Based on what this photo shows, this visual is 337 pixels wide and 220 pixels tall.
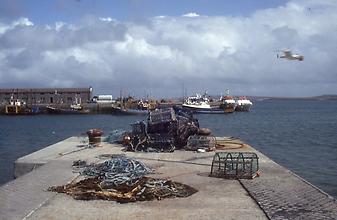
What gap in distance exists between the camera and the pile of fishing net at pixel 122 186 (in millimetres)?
9672

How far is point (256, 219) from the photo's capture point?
8086 mm

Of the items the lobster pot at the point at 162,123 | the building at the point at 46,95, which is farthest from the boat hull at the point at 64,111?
the lobster pot at the point at 162,123

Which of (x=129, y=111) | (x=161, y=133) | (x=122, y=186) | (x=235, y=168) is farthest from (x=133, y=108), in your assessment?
(x=122, y=186)

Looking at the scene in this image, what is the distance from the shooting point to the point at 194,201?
368 inches

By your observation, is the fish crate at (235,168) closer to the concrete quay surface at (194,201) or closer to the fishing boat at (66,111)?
the concrete quay surface at (194,201)

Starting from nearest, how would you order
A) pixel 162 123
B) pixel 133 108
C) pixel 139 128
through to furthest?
pixel 162 123 → pixel 139 128 → pixel 133 108

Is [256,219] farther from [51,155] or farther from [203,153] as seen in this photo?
[51,155]

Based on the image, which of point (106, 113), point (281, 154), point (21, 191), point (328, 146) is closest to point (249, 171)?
point (21, 191)

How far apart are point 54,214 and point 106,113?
90.6m

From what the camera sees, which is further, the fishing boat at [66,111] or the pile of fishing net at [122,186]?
the fishing boat at [66,111]

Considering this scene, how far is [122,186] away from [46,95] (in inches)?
4309

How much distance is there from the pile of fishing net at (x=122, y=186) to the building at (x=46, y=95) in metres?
105

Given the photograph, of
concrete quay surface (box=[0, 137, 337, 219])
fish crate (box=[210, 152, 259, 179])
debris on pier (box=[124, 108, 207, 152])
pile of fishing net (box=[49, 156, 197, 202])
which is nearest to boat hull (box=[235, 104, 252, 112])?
debris on pier (box=[124, 108, 207, 152])

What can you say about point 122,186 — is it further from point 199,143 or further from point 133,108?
point 133,108
